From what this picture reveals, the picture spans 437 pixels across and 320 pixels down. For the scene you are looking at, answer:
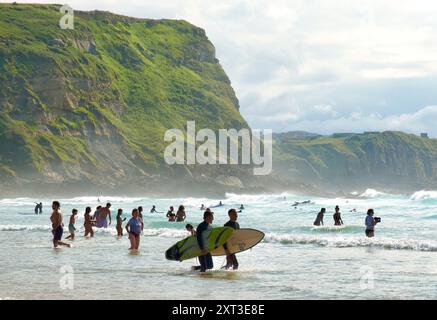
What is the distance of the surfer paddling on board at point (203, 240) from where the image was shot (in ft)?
61.3

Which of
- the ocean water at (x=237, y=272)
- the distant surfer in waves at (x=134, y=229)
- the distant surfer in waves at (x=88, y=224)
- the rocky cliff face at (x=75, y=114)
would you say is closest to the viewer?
the ocean water at (x=237, y=272)

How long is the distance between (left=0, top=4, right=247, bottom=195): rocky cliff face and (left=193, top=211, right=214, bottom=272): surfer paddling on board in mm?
118775

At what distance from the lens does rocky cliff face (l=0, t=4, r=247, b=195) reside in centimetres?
14300

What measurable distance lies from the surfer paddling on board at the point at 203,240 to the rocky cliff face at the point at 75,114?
119 m

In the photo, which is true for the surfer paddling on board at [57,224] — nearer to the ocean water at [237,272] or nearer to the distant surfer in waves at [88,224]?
the ocean water at [237,272]

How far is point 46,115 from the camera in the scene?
152000 mm

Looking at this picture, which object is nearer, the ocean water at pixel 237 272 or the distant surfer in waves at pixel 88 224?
the ocean water at pixel 237 272

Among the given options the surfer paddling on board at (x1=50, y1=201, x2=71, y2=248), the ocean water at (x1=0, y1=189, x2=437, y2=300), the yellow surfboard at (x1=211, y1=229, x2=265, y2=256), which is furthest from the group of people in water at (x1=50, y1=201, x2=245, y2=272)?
the ocean water at (x1=0, y1=189, x2=437, y2=300)

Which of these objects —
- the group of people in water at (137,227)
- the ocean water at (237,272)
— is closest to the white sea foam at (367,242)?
the ocean water at (237,272)

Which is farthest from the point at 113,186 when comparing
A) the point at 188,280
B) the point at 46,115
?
the point at 188,280

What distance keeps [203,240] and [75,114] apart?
14084cm
